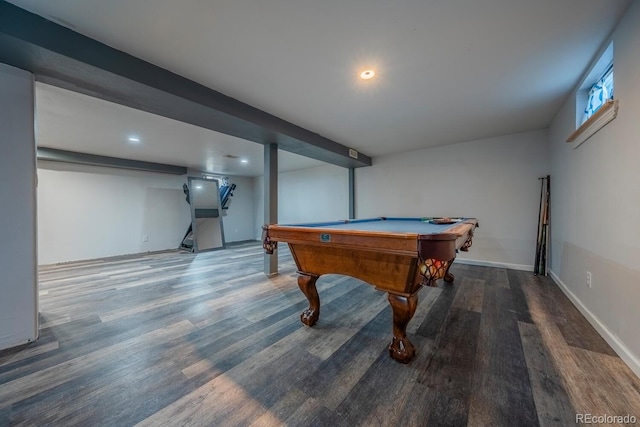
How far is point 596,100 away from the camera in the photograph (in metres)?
2.02

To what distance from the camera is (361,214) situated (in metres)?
5.22

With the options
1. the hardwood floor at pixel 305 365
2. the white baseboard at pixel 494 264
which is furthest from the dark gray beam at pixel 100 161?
the white baseboard at pixel 494 264

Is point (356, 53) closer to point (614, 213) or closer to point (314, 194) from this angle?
point (614, 213)

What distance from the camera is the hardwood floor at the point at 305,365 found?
1.08 meters

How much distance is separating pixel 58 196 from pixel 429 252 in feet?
20.8

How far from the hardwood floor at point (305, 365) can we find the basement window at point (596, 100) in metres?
1.55

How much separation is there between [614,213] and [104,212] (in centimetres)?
731

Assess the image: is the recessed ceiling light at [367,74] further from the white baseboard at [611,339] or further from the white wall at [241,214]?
the white wall at [241,214]

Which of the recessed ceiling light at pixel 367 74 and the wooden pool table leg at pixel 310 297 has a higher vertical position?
the recessed ceiling light at pixel 367 74

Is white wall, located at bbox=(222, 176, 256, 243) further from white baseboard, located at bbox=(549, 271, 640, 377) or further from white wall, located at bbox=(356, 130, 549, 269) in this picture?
white baseboard, located at bbox=(549, 271, 640, 377)

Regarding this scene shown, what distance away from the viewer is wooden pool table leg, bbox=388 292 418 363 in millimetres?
1434

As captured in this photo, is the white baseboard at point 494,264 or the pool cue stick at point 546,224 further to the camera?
the white baseboard at point 494,264

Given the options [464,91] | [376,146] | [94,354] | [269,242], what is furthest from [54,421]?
[376,146]

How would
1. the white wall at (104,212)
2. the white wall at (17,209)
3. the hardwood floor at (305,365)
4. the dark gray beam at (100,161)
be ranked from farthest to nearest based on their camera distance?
the white wall at (104,212) → the dark gray beam at (100,161) → the white wall at (17,209) → the hardwood floor at (305,365)
